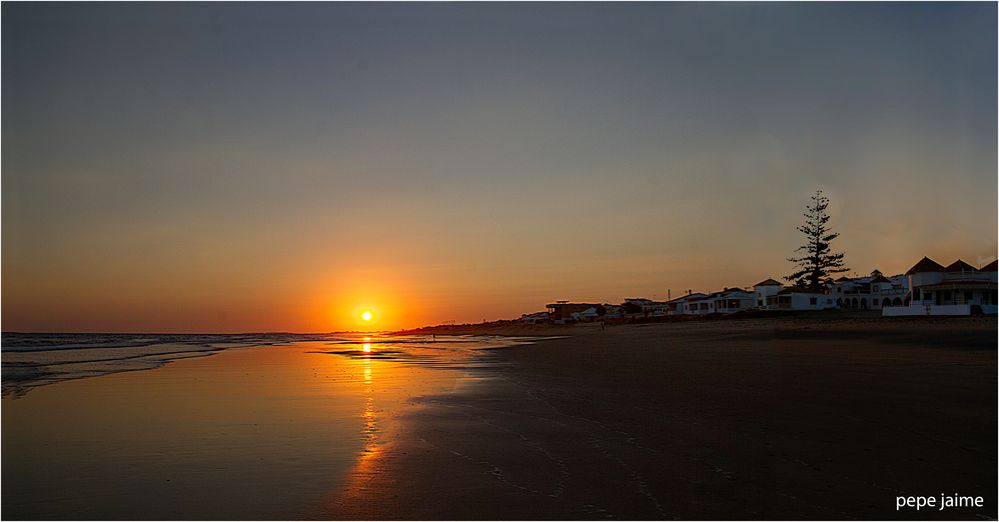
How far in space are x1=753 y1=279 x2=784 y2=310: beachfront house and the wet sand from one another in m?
65.6

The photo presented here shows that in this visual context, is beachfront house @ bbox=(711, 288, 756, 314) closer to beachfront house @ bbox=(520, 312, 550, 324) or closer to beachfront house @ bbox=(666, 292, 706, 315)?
beachfront house @ bbox=(666, 292, 706, 315)

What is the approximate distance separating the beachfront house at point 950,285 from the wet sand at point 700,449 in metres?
37.8

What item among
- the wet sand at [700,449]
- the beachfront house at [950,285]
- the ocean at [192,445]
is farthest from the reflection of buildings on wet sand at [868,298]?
the ocean at [192,445]

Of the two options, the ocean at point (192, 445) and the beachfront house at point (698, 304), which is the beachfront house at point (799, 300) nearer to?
the beachfront house at point (698, 304)

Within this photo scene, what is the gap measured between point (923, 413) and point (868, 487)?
3827 mm

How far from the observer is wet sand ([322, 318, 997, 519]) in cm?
573

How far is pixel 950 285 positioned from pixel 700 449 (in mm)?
48945

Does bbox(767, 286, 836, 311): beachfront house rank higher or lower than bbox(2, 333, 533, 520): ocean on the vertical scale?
higher

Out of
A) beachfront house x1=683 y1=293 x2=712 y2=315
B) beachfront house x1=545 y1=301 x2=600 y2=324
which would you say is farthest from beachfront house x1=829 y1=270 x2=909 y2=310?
beachfront house x1=545 y1=301 x2=600 y2=324

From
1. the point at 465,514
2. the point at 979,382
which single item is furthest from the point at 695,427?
the point at 979,382

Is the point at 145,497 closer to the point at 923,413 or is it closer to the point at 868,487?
the point at 868,487

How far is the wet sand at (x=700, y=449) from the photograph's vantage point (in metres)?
5.73

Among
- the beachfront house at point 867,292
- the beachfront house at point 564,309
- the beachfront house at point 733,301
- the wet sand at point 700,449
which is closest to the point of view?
the wet sand at point 700,449

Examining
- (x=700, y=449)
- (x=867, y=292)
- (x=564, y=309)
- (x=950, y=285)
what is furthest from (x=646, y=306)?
(x=700, y=449)
